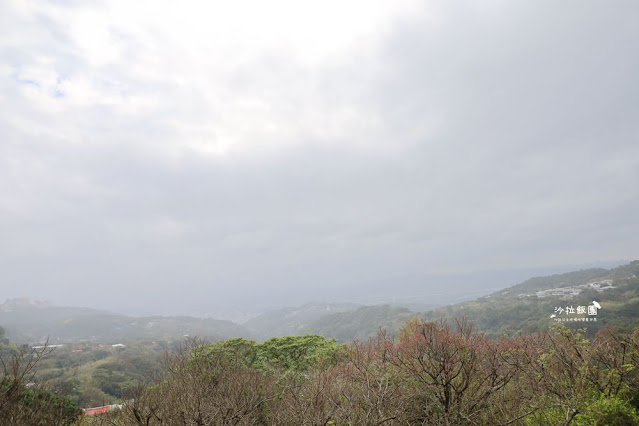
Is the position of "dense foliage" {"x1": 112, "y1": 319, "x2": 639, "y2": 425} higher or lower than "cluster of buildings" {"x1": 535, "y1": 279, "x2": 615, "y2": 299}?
higher

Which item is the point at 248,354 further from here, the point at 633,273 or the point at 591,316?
the point at 633,273

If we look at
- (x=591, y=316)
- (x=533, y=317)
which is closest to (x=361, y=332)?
(x=533, y=317)

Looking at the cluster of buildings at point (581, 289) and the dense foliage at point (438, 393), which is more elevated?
the dense foliage at point (438, 393)

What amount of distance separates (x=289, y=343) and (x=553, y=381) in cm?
1678

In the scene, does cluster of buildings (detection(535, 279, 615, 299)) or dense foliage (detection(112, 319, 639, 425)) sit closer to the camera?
dense foliage (detection(112, 319, 639, 425))

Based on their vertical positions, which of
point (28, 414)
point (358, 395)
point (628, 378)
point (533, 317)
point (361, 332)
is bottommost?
point (361, 332)

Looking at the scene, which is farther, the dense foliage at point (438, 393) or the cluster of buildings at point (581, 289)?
the cluster of buildings at point (581, 289)

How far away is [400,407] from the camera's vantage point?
1157 centimetres

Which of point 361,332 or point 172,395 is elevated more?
point 172,395

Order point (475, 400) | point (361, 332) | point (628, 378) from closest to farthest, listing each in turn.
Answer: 1. point (475, 400)
2. point (628, 378)
3. point (361, 332)

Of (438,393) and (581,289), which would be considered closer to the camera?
(438,393)

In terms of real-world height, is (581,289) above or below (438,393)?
below

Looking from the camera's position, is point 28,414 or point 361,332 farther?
point 361,332

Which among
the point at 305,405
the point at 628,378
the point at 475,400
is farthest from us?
the point at 628,378
